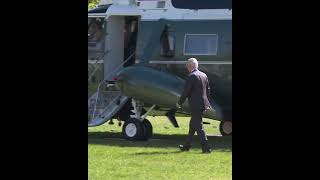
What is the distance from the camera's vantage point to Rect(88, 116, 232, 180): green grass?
9.30 meters

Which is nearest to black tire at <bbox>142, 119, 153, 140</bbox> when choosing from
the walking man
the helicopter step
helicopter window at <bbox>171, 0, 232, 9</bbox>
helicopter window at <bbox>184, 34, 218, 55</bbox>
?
the helicopter step

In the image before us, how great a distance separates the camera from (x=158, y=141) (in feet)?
47.0

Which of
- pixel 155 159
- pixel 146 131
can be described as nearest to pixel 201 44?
pixel 146 131

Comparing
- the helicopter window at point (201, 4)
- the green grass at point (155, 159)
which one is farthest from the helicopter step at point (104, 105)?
the helicopter window at point (201, 4)

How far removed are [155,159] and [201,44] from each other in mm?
4240

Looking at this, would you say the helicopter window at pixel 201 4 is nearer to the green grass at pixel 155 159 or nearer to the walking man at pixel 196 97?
the green grass at pixel 155 159

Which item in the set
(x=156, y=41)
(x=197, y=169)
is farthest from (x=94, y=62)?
(x=197, y=169)

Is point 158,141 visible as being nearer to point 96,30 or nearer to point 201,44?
point 201,44

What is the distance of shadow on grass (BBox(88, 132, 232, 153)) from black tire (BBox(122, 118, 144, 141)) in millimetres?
156

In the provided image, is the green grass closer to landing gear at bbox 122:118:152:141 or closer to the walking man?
landing gear at bbox 122:118:152:141

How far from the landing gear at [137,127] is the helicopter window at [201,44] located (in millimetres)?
1513
